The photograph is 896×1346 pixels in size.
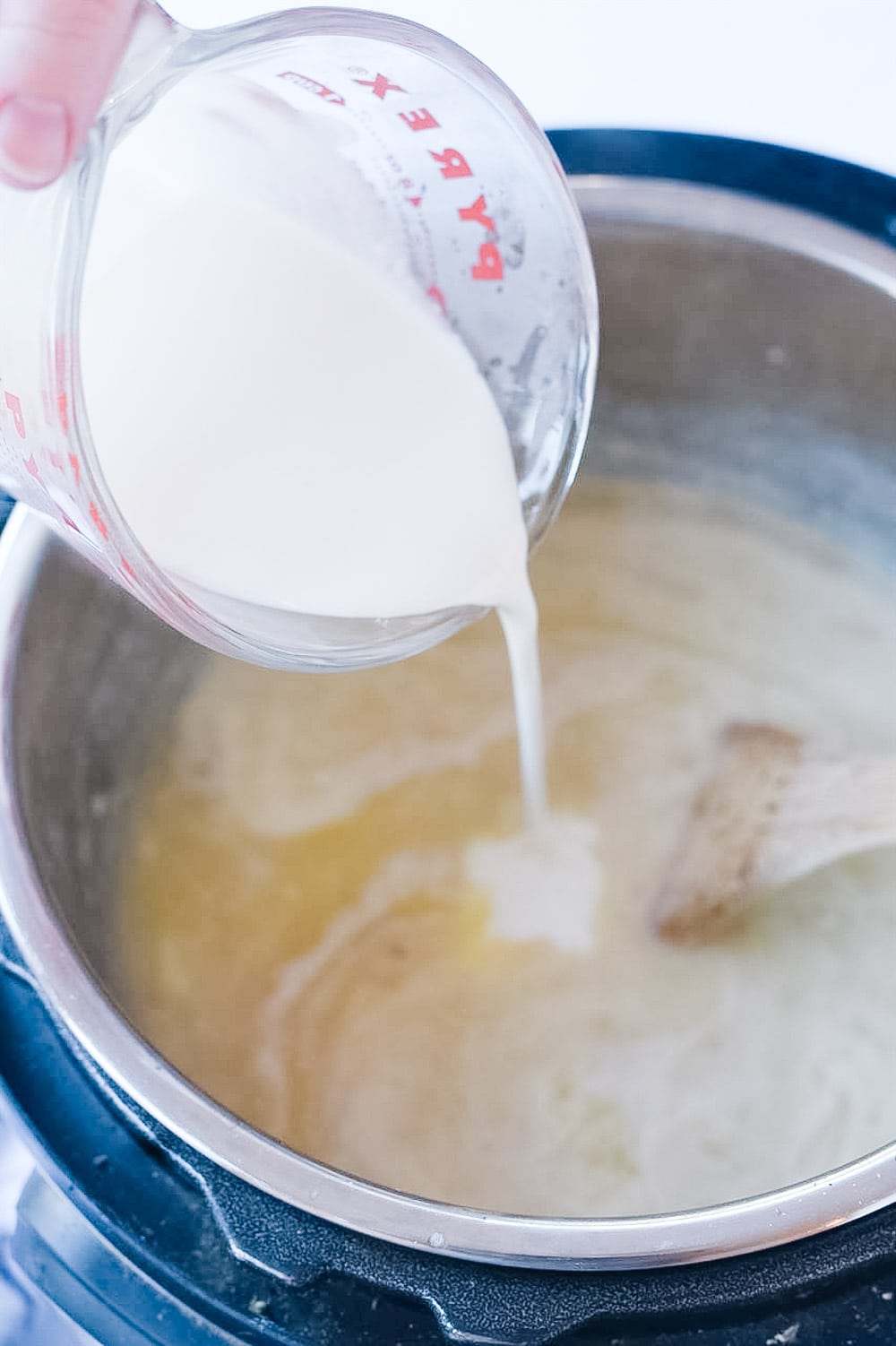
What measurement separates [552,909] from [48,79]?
2.21 feet

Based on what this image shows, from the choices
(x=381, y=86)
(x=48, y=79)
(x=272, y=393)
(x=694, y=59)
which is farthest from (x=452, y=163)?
(x=694, y=59)

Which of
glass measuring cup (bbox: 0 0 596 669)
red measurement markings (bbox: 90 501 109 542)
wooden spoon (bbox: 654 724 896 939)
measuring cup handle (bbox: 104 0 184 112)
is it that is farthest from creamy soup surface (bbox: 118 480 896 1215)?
measuring cup handle (bbox: 104 0 184 112)

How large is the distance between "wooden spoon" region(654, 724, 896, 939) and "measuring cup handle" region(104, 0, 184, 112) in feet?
2.02

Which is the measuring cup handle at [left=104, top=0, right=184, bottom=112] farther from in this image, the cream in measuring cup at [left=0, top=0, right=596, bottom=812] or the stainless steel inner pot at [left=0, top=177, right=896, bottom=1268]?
the stainless steel inner pot at [left=0, top=177, right=896, bottom=1268]

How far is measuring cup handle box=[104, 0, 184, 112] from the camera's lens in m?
0.56

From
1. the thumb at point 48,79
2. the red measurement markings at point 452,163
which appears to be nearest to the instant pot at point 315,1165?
the red measurement markings at point 452,163

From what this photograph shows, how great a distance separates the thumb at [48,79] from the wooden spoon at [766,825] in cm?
64

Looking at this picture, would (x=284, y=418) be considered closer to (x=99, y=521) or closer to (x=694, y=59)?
(x=99, y=521)

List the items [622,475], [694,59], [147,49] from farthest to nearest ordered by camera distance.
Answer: [622,475] < [694,59] < [147,49]

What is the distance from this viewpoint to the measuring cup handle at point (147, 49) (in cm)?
56

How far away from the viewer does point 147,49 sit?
568mm

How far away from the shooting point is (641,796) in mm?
1041

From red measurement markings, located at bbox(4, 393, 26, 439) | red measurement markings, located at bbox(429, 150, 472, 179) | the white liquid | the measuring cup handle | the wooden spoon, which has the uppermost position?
the measuring cup handle

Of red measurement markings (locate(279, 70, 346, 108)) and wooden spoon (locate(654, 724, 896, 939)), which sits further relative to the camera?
wooden spoon (locate(654, 724, 896, 939))
